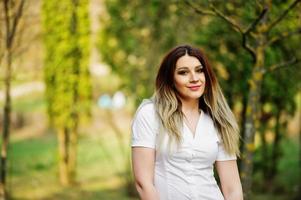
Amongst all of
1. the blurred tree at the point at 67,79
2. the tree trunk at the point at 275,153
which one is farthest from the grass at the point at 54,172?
the tree trunk at the point at 275,153

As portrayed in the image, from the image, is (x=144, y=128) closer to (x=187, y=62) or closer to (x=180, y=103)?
(x=180, y=103)

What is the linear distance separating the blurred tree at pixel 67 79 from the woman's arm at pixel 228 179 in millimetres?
9560

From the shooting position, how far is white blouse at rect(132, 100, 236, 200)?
257 cm

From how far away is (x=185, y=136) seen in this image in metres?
2.63

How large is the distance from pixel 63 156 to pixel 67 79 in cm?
214

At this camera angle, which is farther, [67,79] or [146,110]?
[67,79]

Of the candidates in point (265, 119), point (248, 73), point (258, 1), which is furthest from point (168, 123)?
point (265, 119)

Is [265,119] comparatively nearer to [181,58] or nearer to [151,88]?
[151,88]

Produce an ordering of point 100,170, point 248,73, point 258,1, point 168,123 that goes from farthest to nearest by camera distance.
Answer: point 100,170
point 248,73
point 258,1
point 168,123

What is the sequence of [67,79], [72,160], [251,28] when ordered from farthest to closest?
[72,160] < [67,79] < [251,28]

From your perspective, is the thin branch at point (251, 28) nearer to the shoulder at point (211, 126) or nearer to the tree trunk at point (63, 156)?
the shoulder at point (211, 126)

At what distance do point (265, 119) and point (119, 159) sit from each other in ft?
28.8

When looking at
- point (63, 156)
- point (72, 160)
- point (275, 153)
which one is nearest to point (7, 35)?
point (275, 153)

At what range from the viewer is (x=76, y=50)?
13008 mm
